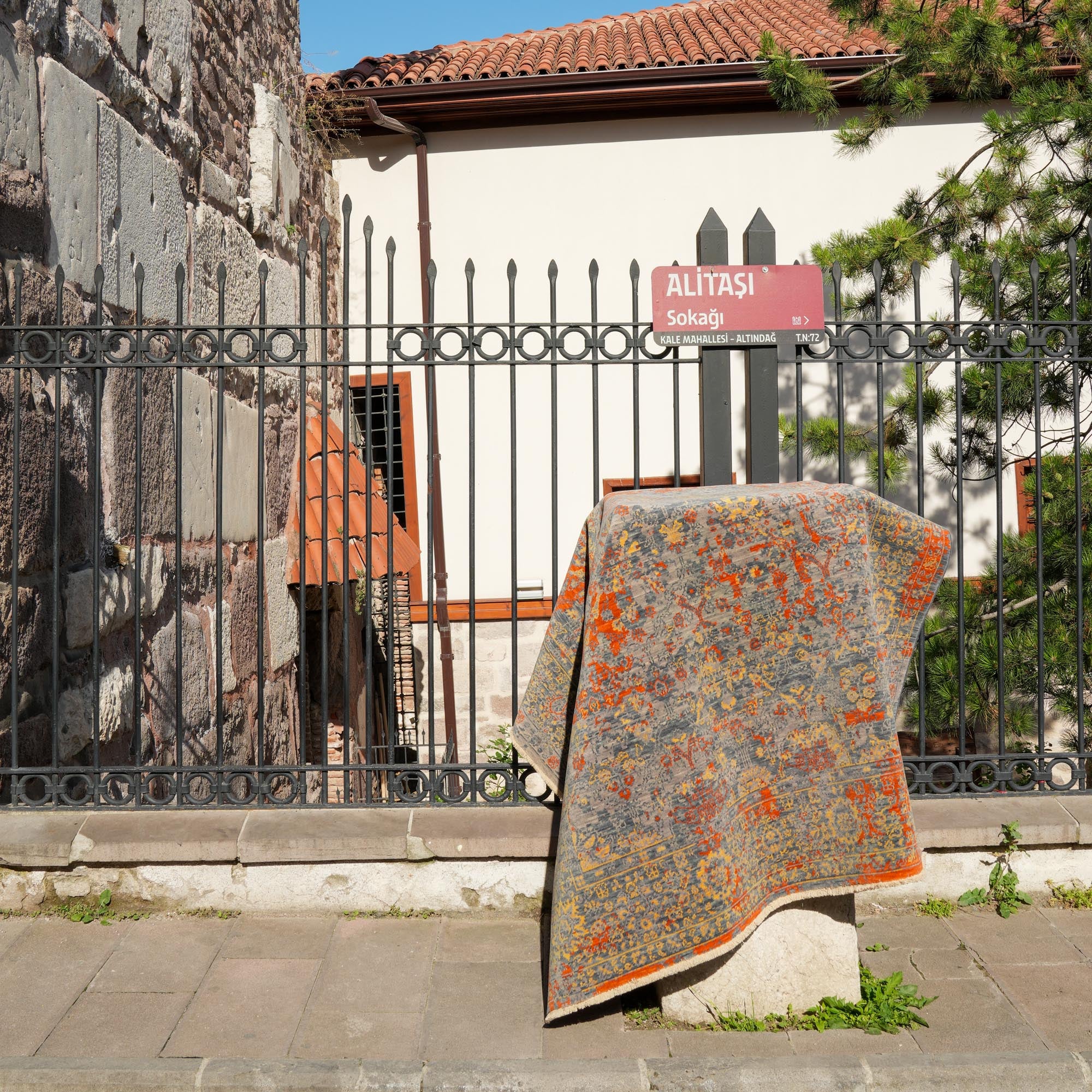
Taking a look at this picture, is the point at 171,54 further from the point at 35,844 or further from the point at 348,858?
the point at 348,858

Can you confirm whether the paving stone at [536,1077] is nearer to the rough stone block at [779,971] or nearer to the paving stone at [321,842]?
the rough stone block at [779,971]

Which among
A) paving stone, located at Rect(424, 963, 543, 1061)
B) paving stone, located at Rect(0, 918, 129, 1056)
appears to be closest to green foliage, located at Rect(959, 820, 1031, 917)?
paving stone, located at Rect(424, 963, 543, 1061)

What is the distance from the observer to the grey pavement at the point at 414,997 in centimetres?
272

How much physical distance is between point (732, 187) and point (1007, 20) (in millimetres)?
3551

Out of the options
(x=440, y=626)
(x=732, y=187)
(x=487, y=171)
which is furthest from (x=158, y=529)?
(x=732, y=187)

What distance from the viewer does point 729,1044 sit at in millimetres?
2746

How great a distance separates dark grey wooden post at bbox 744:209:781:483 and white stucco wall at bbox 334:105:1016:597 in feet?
17.1

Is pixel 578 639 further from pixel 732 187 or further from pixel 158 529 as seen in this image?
pixel 732 187

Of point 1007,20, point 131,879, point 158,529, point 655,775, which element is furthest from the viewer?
point 1007,20

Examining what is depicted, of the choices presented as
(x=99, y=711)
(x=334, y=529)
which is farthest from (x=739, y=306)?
(x=334, y=529)

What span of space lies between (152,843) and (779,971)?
2.04 metres

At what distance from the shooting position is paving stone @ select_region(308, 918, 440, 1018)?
9.82 ft

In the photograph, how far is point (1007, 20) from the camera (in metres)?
5.85

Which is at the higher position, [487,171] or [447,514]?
[487,171]
